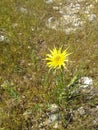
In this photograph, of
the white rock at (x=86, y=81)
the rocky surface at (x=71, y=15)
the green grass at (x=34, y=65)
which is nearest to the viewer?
the green grass at (x=34, y=65)

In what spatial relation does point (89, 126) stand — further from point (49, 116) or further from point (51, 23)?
point (51, 23)

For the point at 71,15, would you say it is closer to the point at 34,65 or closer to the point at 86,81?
the point at 34,65

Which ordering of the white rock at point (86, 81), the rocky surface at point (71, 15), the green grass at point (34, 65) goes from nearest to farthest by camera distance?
the green grass at point (34, 65)
the white rock at point (86, 81)
the rocky surface at point (71, 15)

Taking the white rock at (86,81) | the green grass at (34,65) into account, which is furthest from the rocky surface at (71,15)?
the white rock at (86,81)

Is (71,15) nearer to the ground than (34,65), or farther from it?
farther from it

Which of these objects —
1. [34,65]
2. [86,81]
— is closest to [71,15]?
[34,65]

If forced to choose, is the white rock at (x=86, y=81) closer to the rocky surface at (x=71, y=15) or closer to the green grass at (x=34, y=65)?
the green grass at (x=34, y=65)

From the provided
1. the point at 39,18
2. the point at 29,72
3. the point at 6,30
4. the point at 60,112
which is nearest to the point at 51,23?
the point at 39,18

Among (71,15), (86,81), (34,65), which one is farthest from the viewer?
(71,15)

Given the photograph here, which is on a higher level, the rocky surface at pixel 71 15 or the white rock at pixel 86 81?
the rocky surface at pixel 71 15
